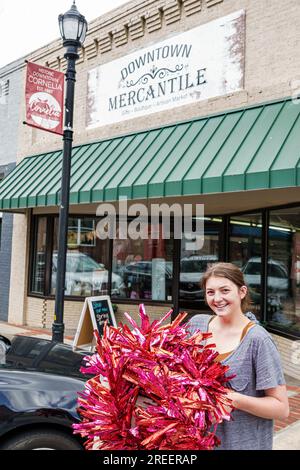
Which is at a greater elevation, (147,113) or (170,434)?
(147,113)

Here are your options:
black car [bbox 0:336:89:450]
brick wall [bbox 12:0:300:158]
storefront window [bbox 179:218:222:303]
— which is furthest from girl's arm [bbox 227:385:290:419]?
storefront window [bbox 179:218:222:303]

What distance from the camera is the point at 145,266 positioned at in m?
10.7

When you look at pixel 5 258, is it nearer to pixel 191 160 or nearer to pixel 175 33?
pixel 175 33

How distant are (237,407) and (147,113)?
8.35m

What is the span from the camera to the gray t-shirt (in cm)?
200

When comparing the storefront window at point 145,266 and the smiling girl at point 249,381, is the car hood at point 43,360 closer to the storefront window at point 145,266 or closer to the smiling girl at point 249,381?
the smiling girl at point 249,381

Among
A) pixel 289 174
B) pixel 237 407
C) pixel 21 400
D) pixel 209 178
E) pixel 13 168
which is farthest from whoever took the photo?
pixel 13 168

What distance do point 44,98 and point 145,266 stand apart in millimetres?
4765

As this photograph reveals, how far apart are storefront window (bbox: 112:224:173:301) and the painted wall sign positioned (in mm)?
2802

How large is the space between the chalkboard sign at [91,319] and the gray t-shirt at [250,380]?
483 cm

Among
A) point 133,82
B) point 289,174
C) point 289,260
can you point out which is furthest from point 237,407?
point 133,82

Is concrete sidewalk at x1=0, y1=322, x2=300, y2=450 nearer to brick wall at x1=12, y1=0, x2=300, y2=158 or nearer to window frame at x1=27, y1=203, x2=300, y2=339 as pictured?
window frame at x1=27, y1=203, x2=300, y2=339

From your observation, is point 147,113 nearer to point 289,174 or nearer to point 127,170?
point 127,170
